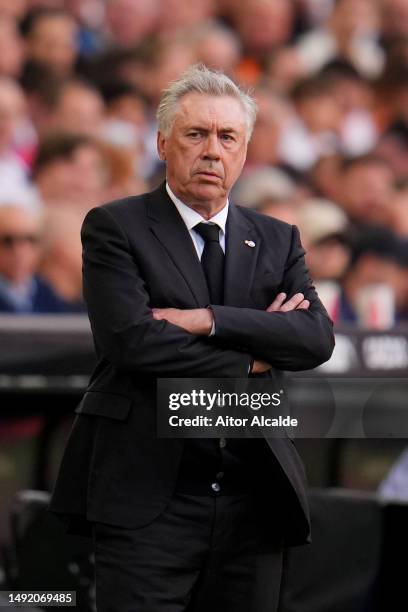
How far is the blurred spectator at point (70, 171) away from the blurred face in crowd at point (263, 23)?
982mm

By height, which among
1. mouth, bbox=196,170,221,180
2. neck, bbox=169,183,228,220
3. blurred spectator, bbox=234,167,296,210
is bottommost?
neck, bbox=169,183,228,220

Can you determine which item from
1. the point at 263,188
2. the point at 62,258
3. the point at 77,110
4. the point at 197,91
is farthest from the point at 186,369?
the point at 263,188

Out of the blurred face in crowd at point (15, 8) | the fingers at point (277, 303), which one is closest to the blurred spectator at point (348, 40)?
the blurred face in crowd at point (15, 8)

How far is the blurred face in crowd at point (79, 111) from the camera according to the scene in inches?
235

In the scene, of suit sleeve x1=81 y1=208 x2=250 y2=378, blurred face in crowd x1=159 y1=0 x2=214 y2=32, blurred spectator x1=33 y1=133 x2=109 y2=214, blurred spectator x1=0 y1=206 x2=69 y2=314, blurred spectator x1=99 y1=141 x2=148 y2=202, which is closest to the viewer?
suit sleeve x1=81 y1=208 x2=250 y2=378

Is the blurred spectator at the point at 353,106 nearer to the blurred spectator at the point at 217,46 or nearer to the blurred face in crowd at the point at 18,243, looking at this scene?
the blurred spectator at the point at 217,46

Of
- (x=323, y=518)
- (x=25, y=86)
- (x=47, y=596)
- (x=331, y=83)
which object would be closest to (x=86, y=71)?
(x=25, y=86)

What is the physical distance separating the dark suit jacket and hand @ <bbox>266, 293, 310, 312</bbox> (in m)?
0.02

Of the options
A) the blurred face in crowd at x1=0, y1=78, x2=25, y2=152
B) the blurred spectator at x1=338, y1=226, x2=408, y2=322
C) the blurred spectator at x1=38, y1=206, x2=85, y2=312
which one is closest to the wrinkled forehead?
the blurred spectator at x1=38, y1=206, x2=85, y2=312

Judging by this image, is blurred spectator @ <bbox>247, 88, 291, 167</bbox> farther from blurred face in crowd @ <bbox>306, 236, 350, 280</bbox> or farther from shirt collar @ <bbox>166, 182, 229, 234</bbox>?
shirt collar @ <bbox>166, 182, 229, 234</bbox>

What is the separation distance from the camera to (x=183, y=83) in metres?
2.70

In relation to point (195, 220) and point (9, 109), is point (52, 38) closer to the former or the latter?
point (9, 109)

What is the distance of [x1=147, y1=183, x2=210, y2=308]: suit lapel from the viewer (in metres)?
2.66

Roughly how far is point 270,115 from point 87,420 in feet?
13.2
